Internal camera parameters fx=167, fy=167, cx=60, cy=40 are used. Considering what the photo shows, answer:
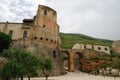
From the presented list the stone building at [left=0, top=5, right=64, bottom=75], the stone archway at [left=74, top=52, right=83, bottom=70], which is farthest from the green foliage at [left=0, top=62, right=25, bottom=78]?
the stone archway at [left=74, top=52, right=83, bottom=70]

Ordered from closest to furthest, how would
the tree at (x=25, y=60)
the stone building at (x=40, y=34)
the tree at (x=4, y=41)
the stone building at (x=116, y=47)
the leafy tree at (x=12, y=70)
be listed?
the leafy tree at (x=12, y=70)
the tree at (x=25, y=60)
the tree at (x=4, y=41)
the stone building at (x=40, y=34)
the stone building at (x=116, y=47)

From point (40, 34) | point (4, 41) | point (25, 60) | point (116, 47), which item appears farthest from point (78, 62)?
point (25, 60)

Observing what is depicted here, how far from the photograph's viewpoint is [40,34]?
37.1 metres

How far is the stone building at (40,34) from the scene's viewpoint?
A: 120ft

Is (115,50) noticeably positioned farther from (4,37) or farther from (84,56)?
(4,37)

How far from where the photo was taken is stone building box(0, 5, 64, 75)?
1436 inches

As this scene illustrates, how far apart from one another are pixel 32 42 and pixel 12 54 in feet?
45.7

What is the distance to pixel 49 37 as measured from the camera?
125 feet

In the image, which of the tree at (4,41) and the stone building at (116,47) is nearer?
the tree at (4,41)

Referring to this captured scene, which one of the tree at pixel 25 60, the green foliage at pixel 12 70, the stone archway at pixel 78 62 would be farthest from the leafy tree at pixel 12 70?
the stone archway at pixel 78 62

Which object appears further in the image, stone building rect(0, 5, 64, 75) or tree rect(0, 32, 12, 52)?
stone building rect(0, 5, 64, 75)

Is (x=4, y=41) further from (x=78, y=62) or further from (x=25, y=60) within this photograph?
(x=78, y=62)

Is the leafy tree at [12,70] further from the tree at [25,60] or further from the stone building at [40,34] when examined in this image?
the stone building at [40,34]

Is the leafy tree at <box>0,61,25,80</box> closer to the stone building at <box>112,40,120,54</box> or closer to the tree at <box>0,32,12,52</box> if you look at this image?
the tree at <box>0,32,12,52</box>
